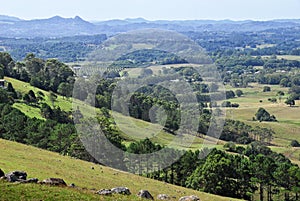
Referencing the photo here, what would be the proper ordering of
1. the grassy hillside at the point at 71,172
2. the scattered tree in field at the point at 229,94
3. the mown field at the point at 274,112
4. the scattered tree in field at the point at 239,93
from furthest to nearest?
1. the scattered tree in field at the point at 239,93
2. the scattered tree in field at the point at 229,94
3. the mown field at the point at 274,112
4. the grassy hillside at the point at 71,172

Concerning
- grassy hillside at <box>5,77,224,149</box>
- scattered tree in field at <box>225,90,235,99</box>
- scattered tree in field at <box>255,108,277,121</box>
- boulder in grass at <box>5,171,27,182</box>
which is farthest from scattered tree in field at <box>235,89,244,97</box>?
boulder in grass at <box>5,171,27,182</box>

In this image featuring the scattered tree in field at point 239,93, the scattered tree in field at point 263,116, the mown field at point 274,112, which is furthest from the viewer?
the scattered tree in field at point 239,93

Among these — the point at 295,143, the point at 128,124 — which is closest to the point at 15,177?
the point at 128,124

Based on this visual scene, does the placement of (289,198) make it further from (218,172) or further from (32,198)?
(32,198)

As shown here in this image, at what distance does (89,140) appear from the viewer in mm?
46500

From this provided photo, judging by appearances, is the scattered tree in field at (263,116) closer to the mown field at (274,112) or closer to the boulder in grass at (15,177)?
the mown field at (274,112)

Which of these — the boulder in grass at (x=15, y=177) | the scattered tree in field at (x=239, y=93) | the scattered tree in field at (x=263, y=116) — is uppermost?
the boulder in grass at (x=15, y=177)

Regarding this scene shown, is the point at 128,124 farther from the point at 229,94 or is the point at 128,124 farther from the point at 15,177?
the point at 229,94

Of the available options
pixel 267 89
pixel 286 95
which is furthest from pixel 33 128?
pixel 267 89

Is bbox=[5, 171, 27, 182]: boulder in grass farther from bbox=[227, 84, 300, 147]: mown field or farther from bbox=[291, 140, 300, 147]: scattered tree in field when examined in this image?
bbox=[291, 140, 300, 147]: scattered tree in field

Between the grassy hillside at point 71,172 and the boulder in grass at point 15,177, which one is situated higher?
the boulder in grass at point 15,177

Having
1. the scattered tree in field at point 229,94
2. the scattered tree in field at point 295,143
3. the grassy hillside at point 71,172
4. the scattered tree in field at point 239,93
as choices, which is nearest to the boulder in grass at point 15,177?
the grassy hillside at point 71,172

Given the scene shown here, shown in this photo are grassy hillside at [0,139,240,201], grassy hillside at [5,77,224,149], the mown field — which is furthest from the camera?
the mown field

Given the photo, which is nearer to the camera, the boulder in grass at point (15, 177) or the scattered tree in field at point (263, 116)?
the boulder in grass at point (15, 177)
